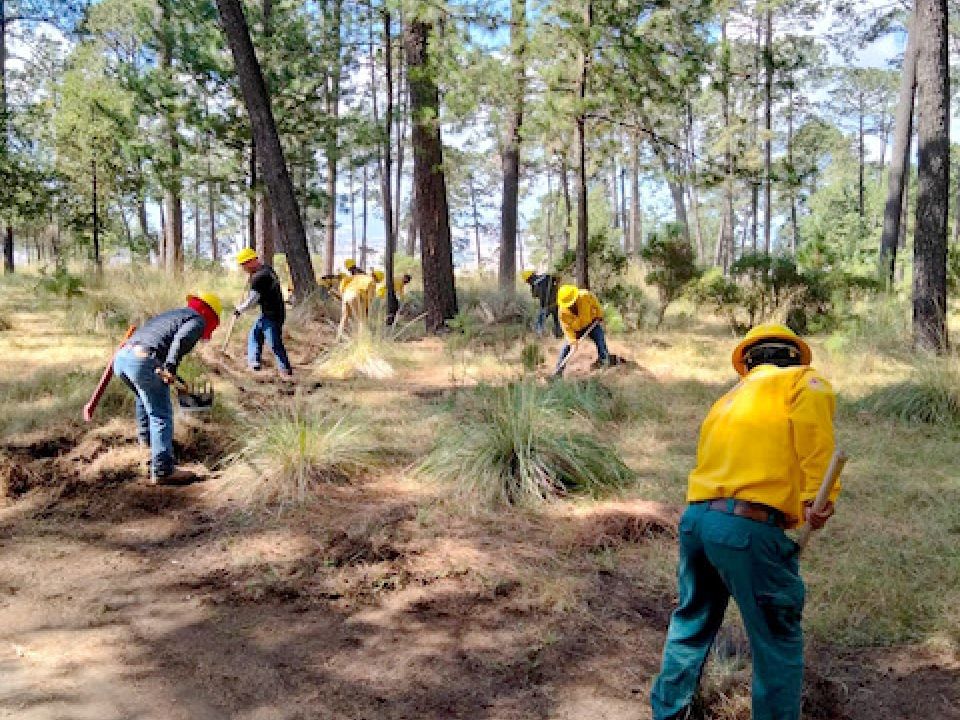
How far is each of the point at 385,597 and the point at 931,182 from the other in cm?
761

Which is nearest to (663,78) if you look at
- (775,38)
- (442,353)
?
(442,353)

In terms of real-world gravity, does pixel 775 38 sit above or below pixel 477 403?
above

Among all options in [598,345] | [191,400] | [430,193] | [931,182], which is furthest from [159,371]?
[931,182]

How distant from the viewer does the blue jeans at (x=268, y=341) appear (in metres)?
8.99

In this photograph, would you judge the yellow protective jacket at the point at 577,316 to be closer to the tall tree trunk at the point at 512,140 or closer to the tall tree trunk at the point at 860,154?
the tall tree trunk at the point at 512,140

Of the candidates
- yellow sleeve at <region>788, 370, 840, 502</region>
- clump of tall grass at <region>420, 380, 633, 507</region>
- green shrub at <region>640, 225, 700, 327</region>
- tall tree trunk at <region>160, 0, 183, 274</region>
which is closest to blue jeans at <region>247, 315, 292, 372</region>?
clump of tall grass at <region>420, 380, 633, 507</region>

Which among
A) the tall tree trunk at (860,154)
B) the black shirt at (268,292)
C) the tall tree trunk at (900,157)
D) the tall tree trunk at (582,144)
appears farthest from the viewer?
the tall tree trunk at (860,154)

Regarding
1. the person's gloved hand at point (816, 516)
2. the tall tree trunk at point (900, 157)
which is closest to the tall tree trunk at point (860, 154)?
the tall tree trunk at point (900, 157)

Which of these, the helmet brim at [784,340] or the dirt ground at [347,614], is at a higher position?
the helmet brim at [784,340]

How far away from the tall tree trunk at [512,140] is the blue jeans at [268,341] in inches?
148

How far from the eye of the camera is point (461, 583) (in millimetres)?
4203

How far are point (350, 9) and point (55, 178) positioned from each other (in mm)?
6010

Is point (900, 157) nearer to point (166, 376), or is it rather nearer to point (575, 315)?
point (575, 315)

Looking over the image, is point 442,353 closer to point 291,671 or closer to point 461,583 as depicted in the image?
point 461,583
